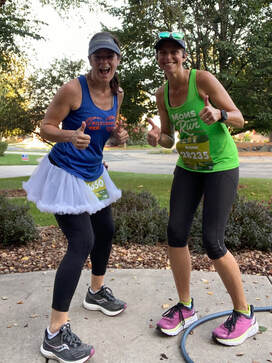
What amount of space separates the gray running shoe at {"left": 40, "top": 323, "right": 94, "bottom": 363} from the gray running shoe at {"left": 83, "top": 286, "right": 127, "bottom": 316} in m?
0.54

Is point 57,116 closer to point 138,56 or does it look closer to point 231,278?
point 231,278

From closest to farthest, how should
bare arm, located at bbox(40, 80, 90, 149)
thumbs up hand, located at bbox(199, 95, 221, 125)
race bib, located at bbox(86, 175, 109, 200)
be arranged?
thumbs up hand, located at bbox(199, 95, 221, 125) < bare arm, located at bbox(40, 80, 90, 149) < race bib, located at bbox(86, 175, 109, 200)

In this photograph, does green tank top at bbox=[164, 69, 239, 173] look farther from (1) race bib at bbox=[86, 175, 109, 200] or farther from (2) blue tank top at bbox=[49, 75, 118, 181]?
(1) race bib at bbox=[86, 175, 109, 200]

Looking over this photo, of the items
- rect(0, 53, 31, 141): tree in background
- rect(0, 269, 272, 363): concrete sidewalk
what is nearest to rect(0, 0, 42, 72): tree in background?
rect(0, 53, 31, 141): tree in background

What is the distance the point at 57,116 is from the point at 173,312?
5.20 feet

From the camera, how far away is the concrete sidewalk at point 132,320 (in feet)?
7.93

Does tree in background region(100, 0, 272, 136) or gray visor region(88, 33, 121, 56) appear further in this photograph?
tree in background region(100, 0, 272, 136)

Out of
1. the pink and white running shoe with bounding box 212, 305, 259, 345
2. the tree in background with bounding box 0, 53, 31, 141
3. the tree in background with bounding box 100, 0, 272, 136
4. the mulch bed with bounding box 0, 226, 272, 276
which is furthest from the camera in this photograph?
the tree in background with bounding box 0, 53, 31, 141

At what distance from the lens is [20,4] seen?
29.6 feet

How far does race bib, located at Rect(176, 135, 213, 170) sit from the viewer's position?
102 inches

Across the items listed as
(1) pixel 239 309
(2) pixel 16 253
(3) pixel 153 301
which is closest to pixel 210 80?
(1) pixel 239 309

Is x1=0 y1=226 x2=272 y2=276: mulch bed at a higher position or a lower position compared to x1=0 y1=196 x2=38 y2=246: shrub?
lower

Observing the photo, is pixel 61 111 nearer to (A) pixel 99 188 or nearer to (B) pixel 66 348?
(A) pixel 99 188

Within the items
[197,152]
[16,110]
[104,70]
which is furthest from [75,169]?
[16,110]
